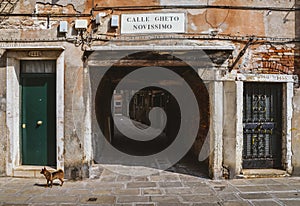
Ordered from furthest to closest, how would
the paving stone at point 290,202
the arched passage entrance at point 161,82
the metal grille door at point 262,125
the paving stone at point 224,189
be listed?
the metal grille door at point 262,125
the arched passage entrance at point 161,82
the paving stone at point 224,189
the paving stone at point 290,202

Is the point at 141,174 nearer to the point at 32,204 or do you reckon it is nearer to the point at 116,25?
the point at 32,204

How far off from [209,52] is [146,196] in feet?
10.0

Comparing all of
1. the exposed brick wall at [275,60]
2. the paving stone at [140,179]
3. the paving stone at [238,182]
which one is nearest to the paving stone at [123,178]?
the paving stone at [140,179]

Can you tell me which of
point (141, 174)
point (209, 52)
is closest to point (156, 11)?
point (209, 52)

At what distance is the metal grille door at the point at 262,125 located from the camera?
577 centimetres

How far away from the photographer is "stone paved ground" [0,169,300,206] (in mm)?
4332

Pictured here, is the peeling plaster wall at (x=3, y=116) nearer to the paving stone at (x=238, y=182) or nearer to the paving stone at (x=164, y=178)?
the paving stone at (x=164, y=178)

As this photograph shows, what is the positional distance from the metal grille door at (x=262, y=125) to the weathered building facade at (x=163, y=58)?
0.07 ft

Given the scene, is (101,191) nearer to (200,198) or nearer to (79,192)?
(79,192)

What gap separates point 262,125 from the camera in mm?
5781

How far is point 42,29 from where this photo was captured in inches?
221

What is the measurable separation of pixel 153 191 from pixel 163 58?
266cm

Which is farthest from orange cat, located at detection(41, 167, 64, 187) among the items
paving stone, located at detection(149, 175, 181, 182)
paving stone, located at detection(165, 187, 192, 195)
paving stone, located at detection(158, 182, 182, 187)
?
paving stone, located at detection(165, 187, 192, 195)

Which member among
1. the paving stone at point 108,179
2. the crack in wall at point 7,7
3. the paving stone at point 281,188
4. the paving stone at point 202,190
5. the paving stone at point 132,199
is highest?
the crack in wall at point 7,7
